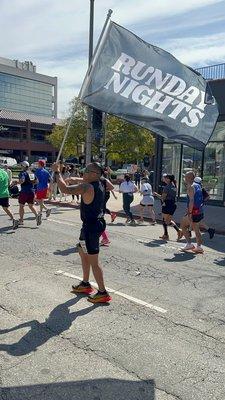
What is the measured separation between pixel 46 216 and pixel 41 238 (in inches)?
148

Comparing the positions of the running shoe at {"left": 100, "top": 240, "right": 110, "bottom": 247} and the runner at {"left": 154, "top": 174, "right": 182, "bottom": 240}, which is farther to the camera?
the runner at {"left": 154, "top": 174, "right": 182, "bottom": 240}

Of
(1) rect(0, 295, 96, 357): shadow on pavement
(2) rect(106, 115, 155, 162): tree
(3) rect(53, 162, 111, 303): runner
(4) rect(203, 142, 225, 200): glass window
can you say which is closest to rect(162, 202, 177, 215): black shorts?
(3) rect(53, 162, 111, 303): runner

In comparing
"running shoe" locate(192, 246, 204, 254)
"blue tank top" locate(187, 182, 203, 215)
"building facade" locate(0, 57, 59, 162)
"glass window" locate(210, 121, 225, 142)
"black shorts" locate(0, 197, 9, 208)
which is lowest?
"running shoe" locate(192, 246, 204, 254)

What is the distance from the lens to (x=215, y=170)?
17.4 m

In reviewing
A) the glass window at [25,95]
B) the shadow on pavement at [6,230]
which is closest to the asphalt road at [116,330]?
the shadow on pavement at [6,230]

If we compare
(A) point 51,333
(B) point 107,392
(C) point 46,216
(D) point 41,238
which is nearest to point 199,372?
(B) point 107,392

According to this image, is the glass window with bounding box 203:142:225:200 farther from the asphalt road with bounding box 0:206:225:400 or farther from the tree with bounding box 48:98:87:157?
the tree with bounding box 48:98:87:157

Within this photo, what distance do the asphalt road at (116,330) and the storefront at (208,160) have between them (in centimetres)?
974

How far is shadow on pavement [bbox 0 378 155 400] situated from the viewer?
3230mm

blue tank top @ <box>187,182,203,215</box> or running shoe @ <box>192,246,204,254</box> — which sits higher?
blue tank top @ <box>187,182,203,215</box>

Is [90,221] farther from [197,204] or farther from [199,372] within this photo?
[197,204]

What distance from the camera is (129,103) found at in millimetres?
8891

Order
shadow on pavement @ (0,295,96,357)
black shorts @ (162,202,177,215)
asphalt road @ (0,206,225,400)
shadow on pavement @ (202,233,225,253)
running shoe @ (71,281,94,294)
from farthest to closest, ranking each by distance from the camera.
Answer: black shorts @ (162,202,177,215)
shadow on pavement @ (202,233,225,253)
running shoe @ (71,281,94,294)
shadow on pavement @ (0,295,96,357)
asphalt road @ (0,206,225,400)

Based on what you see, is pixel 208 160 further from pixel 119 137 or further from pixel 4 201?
pixel 119 137
